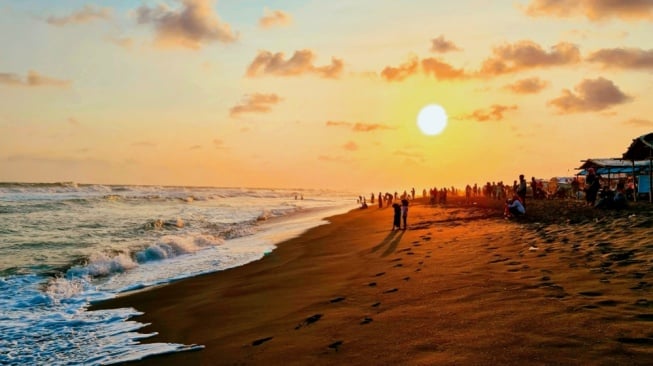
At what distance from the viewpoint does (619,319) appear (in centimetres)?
569

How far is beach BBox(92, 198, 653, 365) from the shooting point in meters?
5.39

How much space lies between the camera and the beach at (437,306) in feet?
17.7

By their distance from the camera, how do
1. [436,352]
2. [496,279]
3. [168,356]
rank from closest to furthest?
1. [436,352]
2. [168,356]
3. [496,279]

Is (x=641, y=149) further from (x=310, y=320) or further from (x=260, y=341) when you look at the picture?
(x=260, y=341)

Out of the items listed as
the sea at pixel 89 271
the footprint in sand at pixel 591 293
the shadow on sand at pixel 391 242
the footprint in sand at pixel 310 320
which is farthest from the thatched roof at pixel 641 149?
the footprint in sand at pixel 310 320

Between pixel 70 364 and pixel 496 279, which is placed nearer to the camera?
pixel 70 364

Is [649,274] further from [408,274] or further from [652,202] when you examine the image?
[652,202]

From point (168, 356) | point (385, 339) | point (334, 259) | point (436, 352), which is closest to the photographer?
point (436, 352)

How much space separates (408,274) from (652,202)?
17247 millimetres

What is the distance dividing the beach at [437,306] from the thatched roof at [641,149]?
8258mm

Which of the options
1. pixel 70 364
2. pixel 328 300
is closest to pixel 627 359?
pixel 328 300

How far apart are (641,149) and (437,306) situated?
21.2 meters

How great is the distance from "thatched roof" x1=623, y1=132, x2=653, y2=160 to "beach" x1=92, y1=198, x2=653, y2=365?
8.26 m

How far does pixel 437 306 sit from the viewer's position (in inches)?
297
